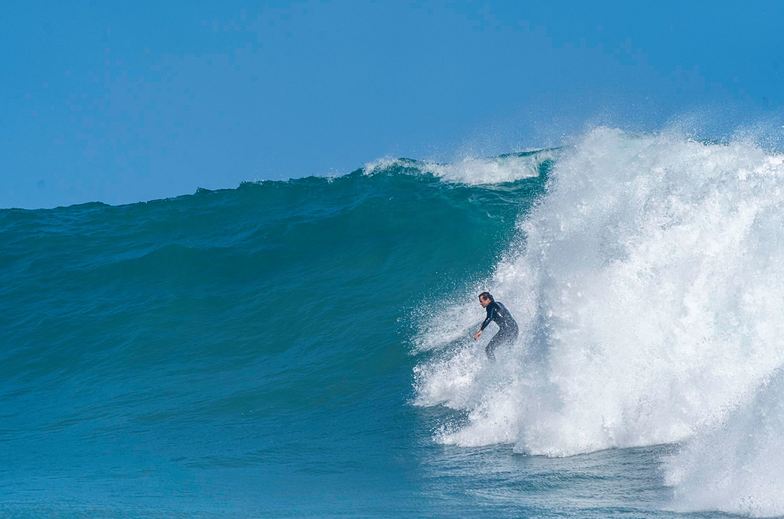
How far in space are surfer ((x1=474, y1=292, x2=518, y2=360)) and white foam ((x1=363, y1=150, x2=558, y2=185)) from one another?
1105 cm

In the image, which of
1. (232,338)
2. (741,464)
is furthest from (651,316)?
(232,338)

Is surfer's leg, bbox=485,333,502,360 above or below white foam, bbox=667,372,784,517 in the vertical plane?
above

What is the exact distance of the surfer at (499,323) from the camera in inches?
471

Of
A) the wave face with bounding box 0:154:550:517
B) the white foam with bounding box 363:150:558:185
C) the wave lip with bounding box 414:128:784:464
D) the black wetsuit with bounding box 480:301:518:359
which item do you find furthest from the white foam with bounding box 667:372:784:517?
the white foam with bounding box 363:150:558:185

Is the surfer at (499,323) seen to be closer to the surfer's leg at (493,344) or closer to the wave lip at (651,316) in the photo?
the surfer's leg at (493,344)

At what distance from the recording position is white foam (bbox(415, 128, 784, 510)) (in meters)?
8.72

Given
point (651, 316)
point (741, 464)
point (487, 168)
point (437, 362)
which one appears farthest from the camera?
point (487, 168)

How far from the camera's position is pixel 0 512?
25.1 feet

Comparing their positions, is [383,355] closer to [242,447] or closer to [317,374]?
[317,374]

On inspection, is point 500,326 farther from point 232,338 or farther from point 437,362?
point 232,338

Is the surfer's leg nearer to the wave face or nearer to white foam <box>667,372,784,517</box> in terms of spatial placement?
the wave face

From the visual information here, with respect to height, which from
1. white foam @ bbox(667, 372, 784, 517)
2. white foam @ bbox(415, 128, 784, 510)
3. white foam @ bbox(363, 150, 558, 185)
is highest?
white foam @ bbox(363, 150, 558, 185)

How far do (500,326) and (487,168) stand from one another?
11.8m

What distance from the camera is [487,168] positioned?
2339 cm
